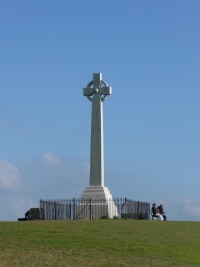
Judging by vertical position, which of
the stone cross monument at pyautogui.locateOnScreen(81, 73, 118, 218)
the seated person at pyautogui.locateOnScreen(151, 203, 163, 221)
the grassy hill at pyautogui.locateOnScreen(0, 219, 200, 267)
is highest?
the stone cross monument at pyautogui.locateOnScreen(81, 73, 118, 218)

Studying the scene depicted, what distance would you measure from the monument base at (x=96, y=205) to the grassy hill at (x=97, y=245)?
25.8 ft

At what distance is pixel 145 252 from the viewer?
2328 centimetres

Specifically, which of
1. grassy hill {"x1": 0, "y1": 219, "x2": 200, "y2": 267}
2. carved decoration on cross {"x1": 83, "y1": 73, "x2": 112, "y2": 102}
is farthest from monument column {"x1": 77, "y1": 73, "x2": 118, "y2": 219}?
grassy hill {"x1": 0, "y1": 219, "x2": 200, "y2": 267}

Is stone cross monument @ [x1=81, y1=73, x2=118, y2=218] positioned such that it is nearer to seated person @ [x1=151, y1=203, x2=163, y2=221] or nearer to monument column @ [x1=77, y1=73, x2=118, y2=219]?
monument column @ [x1=77, y1=73, x2=118, y2=219]

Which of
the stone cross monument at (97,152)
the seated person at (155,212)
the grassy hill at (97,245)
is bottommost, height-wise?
the grassy hill at (97,245)

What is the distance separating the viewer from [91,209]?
40.8 m

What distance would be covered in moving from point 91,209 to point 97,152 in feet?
12.9

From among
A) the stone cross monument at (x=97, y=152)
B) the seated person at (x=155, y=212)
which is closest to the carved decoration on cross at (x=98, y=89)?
the stone cross monument at (x=97, y=152)

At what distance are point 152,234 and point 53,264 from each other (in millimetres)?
9766

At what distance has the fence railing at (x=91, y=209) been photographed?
40812mm

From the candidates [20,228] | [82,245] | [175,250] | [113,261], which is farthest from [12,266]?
[20,228]

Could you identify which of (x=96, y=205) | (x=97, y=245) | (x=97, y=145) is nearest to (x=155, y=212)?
(x=96, y=205)

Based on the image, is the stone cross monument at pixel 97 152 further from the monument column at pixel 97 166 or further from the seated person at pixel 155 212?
the seated person at pixel 155 212

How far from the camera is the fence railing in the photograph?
40.8m
